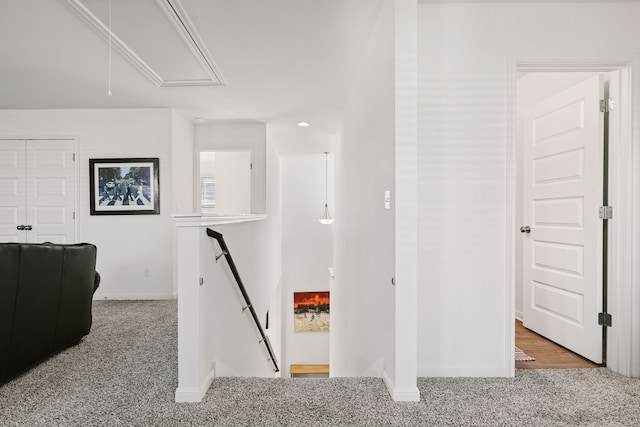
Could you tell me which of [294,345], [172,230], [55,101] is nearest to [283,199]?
[294,345]

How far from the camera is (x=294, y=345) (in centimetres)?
973

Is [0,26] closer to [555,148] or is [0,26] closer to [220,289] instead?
[220,289]

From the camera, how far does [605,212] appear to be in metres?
2.52

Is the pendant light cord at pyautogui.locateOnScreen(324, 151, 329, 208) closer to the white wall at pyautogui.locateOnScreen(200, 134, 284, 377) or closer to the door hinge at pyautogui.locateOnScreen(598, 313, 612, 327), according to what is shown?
the white wall at pyautogui.locateOnScreen(200, 134, 284, 377)

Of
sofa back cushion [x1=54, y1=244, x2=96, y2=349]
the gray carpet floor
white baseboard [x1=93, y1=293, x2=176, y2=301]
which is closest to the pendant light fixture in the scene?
white baseboard [x1=93, y1=293, x2=176, y2=301]

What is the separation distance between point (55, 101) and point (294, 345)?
7619mm

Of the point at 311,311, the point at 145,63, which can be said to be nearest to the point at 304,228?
the point at 311,311

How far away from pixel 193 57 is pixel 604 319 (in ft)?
12.7

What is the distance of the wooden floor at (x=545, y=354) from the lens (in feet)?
8.38

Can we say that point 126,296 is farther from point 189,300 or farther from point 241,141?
point 189,300

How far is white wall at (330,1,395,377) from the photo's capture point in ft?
7.32

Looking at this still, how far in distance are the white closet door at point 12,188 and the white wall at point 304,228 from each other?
5341mm

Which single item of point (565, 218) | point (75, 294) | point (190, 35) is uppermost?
point (190, 35)

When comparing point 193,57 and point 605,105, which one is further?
point 193,57
